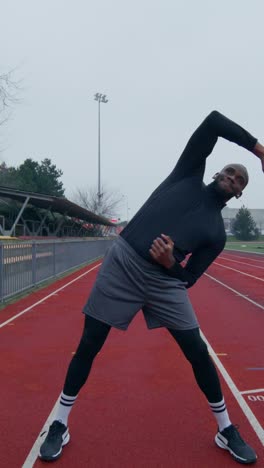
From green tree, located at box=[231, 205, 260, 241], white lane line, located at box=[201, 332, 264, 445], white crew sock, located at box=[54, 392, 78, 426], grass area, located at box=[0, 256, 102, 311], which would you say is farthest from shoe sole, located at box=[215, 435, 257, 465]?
green tree, located at box=[231, 205, 260, 241]

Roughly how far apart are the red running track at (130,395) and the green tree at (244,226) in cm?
7963

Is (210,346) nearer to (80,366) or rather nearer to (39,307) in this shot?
(80,366)

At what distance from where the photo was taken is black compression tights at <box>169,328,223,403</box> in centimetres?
287

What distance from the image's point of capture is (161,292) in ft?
9.41

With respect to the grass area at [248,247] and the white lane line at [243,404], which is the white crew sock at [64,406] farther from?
the grass area at [248,247]

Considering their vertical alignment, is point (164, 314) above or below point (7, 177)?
below

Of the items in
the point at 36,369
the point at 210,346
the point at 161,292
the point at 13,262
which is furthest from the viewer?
the point at 13,262

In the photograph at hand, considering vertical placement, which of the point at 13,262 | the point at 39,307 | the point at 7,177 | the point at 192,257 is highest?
the point at 7,177

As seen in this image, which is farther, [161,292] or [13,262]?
[13,262]

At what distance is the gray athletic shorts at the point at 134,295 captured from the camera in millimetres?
2850

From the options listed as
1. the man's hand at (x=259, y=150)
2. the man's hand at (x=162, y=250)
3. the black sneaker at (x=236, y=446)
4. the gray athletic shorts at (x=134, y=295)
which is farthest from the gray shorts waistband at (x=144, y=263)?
the black sneaker at (x=236, y=446)

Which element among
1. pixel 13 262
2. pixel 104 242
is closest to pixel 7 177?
pixel 104 242

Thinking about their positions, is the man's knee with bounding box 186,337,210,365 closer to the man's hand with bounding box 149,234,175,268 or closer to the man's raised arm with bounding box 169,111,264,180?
the man's hand with bounding box 149,234,175,268

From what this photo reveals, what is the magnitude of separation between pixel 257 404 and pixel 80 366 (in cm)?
Answer: 190
